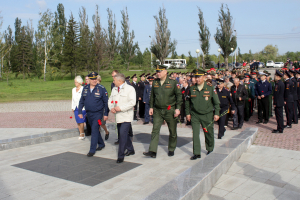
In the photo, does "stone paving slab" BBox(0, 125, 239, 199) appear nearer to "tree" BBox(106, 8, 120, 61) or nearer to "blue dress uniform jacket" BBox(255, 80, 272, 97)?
"blue dress uniform jacket" BBox(255, 80, 272, 97)

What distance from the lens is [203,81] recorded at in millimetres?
6117

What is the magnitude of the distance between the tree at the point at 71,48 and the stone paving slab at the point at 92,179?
131ft

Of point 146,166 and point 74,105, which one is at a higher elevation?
point 74,105

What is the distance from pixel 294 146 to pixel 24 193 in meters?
6.85

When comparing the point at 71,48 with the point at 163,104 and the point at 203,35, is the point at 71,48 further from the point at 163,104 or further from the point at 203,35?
the point at 163,104

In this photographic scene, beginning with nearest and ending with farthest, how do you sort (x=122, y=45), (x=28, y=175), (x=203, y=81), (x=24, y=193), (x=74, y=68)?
(x=24, y=193) < (x=28, y=175) < (x=203, y=81) < (x=74, y=68) < (x=122, y=45)

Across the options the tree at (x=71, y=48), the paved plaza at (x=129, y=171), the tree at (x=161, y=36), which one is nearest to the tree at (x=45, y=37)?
the tree at (x=71, y=48)

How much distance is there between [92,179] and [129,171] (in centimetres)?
78

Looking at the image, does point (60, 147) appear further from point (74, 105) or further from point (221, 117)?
point (221, 117)

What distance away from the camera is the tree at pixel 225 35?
138ft

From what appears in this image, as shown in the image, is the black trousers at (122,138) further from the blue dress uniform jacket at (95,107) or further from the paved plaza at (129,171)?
the blue dress uniform jacket at (95,107)

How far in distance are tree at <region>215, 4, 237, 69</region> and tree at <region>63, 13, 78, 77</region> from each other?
79.1 ft

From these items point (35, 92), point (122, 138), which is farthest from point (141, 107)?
point (35, 92)

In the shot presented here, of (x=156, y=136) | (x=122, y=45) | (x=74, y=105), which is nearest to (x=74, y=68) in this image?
(x=122, y=45)
